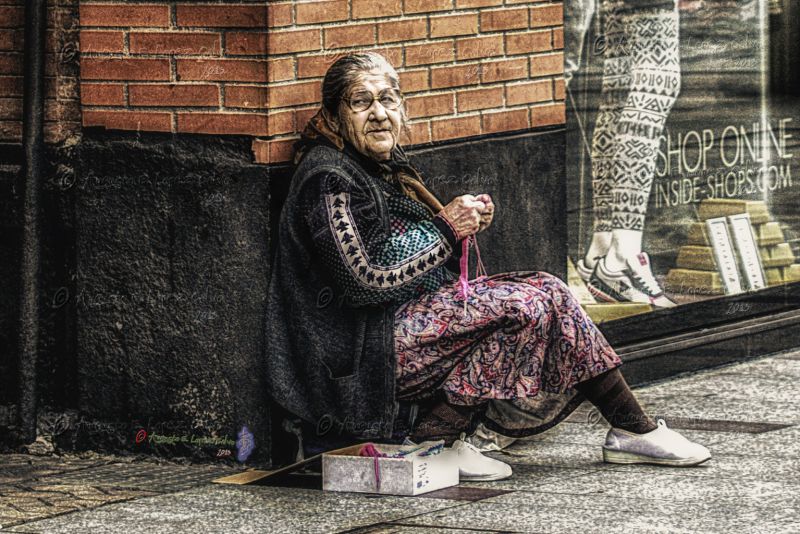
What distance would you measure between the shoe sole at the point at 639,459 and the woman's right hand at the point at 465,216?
994 millimetres

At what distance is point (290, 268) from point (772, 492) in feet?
5.96

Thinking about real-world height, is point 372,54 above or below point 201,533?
above

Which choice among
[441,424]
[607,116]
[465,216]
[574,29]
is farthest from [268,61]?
[607,116]

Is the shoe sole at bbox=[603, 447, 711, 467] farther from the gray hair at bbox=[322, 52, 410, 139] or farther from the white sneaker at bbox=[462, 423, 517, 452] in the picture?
the gray hair at bbox=[322, 52, 410, 139]

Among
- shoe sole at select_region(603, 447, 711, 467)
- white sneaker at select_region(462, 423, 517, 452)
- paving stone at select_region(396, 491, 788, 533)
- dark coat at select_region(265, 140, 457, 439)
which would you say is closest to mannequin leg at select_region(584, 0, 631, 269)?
white sneaker at select_region(462, 423, 517, 452)

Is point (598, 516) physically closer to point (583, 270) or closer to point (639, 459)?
point (639, 459)

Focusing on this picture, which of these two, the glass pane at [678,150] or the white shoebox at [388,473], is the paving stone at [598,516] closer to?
the white shoebox at [388,473]

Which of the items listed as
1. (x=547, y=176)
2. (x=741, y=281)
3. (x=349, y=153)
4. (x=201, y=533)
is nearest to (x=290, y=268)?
(x=349, y=153)

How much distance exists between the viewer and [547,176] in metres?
7.80

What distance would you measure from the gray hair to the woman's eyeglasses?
0.03 m

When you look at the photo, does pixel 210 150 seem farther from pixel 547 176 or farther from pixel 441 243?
pixel 547 176

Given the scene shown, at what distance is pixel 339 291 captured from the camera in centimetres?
633

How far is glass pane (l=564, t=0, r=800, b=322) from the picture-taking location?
8.30 metres

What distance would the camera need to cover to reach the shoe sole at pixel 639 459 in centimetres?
650
